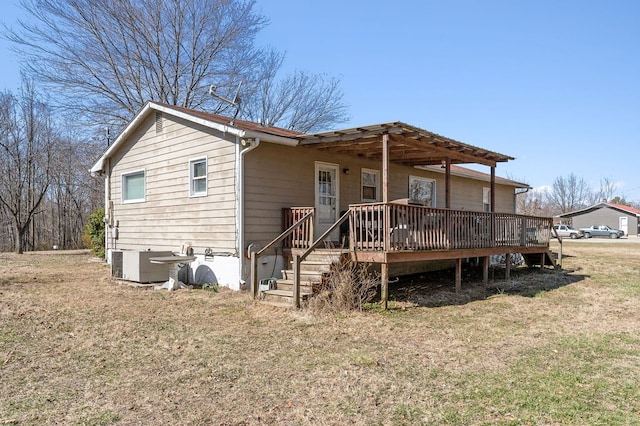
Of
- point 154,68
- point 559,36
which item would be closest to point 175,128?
point 559,36

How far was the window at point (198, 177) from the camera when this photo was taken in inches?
412

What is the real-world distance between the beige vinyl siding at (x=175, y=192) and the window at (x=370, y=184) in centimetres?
449

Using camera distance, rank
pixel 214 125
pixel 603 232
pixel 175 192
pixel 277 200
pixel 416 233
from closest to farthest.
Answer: pixel 416 233, pixel 214 125, pixel 277 200, pixel 175 192, pixel 603 232

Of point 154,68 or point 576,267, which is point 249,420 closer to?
point 576,267

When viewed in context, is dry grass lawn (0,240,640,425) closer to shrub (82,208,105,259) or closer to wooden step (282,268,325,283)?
wooden step (282,268,325,283)

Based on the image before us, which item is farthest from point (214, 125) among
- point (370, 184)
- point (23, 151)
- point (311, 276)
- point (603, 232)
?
point (603, 232)

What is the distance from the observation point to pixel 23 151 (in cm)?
2270

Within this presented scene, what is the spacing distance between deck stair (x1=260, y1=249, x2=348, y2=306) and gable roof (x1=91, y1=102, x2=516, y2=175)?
250 centimetres

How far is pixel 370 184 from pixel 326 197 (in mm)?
2051

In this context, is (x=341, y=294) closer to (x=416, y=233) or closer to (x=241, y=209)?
(x=416, y=233)

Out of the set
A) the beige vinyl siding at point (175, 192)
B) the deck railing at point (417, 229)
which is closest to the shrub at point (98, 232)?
the beige vinyl siding at point (175, 192)

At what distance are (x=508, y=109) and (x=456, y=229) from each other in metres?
11.0

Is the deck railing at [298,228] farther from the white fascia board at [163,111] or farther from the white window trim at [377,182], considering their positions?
the white window trim at [377,182]

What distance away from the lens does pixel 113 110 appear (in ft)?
71.1
